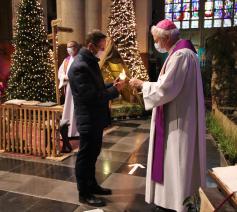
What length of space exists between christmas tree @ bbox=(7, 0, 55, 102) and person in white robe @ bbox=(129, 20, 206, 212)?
16.2 ft

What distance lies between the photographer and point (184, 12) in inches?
825

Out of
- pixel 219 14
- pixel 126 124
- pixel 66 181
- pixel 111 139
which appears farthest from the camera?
pixel 219 14

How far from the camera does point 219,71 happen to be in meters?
7.61

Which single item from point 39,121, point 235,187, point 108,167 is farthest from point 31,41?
point 235,187

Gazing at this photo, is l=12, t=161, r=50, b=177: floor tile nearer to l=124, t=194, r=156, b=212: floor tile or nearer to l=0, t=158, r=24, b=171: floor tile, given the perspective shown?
l=0, t=158, r=24, b=171: floor tile

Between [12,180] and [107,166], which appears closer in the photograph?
[12,180]

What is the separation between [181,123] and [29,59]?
5.40m

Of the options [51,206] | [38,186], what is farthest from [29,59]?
A: [51,206]

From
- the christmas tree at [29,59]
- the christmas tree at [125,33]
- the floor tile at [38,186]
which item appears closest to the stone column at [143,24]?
the christmas tree at [125,33]

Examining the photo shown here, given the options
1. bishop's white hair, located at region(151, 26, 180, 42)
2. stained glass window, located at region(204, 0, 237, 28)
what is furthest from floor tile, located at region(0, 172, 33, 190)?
stained glass window, located at region(204, 0, 237, 28)

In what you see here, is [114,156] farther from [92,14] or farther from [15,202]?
[92,14]

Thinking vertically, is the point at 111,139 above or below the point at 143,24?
below

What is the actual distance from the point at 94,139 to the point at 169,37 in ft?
4.25

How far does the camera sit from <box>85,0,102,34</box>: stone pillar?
1181 centimetres
